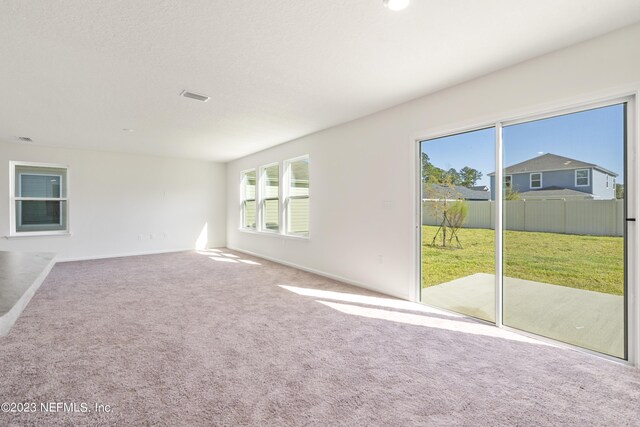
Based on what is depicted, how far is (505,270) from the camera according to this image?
300 centimetres

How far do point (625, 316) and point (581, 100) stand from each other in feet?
5.64

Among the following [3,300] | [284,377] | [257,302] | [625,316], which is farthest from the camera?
[257,302]

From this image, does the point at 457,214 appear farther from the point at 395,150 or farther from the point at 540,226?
the point at 395,150

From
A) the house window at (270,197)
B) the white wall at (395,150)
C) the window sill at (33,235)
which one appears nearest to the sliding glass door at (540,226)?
the white wall at (395,150)

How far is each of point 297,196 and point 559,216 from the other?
407 cm

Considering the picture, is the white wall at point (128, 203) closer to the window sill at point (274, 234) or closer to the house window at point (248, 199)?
the house window at point (248, 199)

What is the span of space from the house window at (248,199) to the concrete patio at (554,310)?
5278 mm

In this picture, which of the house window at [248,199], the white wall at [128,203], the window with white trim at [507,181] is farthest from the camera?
the house window at [248,199]

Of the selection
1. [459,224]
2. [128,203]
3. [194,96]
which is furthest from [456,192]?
[128,203]

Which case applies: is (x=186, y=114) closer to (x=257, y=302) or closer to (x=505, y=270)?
(x=257, y=302)

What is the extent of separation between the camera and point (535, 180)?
2846mm

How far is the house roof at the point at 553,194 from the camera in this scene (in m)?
2.61

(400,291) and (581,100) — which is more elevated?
(581,100)

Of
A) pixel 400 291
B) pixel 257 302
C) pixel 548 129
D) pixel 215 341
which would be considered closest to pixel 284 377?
pixel 215 341
